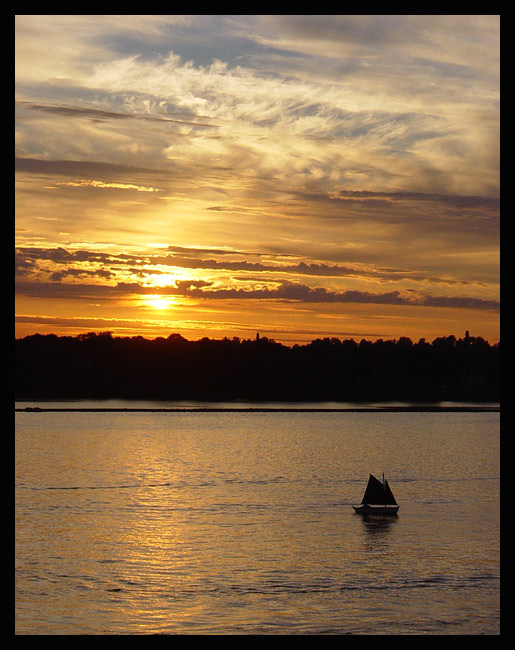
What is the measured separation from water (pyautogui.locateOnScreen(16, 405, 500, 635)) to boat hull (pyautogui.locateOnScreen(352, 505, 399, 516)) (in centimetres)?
83

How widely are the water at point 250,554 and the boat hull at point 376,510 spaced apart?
825mm

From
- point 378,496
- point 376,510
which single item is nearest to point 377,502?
point 378,496

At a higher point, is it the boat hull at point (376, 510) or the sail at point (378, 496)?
the sail at point (378, 496)

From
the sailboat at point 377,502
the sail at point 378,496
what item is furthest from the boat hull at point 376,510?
the sail at point 378,496

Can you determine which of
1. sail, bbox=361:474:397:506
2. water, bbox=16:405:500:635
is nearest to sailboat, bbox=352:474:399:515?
sail, bbox=361:474:397:506

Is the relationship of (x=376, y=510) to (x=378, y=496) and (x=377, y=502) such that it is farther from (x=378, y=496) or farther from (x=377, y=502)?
(x=378, y=496)

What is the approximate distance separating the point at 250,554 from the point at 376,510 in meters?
17.9

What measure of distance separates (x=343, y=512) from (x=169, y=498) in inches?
764

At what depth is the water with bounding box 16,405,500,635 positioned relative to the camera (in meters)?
36.7

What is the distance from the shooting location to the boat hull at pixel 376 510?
66.1 m

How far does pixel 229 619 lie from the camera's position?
36125mm

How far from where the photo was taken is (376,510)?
6638 centimetres

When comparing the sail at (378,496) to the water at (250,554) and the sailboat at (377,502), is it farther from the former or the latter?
the water at (250,554)
